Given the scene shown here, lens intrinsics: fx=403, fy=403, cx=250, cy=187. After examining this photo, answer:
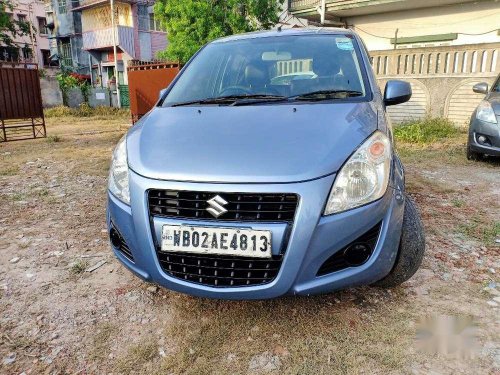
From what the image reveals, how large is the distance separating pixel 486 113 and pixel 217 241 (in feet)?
17.0

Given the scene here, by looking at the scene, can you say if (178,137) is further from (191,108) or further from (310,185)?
(310,185)

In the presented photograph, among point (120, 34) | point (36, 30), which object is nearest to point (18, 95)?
point (120, 34)

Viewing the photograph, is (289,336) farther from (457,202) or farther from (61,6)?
(61,6)

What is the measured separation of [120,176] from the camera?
82.9 inches

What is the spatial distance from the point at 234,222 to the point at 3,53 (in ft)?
123

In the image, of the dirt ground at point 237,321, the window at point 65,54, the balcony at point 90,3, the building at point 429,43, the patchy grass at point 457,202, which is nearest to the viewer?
the dirt ground at point 237,321

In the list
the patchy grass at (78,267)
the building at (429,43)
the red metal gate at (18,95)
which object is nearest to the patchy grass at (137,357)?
the patchy grass at (78,267)

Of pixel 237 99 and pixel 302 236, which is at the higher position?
pixel 237 99

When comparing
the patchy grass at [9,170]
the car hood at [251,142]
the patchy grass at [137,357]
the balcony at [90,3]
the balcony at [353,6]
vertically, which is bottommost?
the patchy grass at [9,170]

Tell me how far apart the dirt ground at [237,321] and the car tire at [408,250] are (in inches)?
7.8

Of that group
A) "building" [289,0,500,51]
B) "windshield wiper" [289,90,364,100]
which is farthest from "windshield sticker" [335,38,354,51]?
"building" [289,0,500,51]

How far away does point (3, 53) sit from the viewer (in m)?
31.9

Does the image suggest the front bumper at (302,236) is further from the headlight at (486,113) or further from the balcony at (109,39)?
the balcony at (109,39)

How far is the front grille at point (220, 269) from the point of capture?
5.97ft
